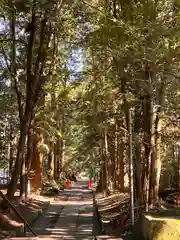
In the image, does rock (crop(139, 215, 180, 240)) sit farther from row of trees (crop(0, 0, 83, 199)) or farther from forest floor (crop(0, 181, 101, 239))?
row of trees (crop(0, 0, 83, 199))

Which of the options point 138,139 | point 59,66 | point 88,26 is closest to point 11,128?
point 59,66

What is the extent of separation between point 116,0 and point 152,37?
3.64m

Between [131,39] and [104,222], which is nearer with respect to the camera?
[131,39]

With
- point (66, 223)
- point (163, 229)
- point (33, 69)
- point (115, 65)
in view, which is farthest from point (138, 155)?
point (163, 229)

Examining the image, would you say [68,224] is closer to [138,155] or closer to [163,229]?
[138,155]

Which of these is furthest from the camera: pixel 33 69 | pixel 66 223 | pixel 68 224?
pixel 33 69

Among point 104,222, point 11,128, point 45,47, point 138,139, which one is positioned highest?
point 45,47

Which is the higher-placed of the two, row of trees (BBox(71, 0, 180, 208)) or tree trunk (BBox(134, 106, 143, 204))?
row of trees (BBox(71, 0, 180, 208))

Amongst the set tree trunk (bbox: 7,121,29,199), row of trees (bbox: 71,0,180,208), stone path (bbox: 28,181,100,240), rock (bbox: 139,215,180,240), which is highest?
row of trees (bbox: 71,0,180,208)

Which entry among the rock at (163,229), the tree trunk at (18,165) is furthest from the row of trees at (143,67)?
the tree trunk at (18,165)

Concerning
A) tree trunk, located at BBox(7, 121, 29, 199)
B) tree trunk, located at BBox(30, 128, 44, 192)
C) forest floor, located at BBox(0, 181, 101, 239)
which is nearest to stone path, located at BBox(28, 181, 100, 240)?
forest floor, located at BBox(0, 181, 101, 239)

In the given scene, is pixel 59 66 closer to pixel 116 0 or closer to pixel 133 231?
pixel 116 0

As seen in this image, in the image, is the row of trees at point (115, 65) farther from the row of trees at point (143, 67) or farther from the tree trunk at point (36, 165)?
the tree trunk at point (36, 165)

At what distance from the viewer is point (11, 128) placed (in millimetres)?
33031
